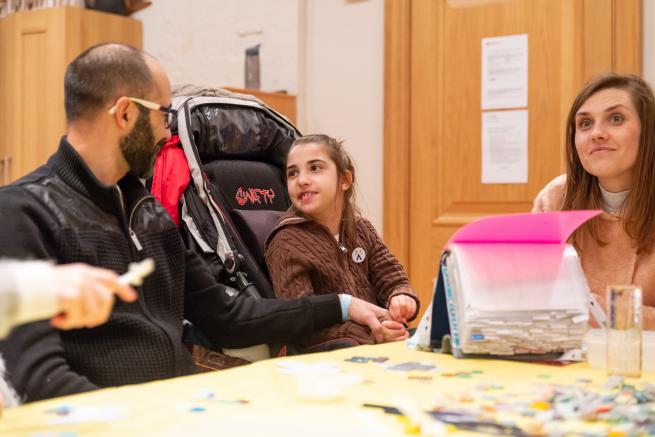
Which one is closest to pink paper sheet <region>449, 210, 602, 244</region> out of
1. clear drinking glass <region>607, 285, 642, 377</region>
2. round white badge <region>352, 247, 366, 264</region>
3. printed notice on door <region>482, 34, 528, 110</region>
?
clear drinking glass <region>607, 285, 642, 377</region>

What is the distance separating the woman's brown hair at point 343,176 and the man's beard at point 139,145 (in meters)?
0.71

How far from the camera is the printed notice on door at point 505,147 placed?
357cm

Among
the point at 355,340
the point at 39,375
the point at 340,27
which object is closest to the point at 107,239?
the point at 39,375

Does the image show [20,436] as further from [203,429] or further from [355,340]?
[355,340]

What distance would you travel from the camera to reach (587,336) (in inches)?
56.3

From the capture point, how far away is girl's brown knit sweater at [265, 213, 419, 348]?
215 cm

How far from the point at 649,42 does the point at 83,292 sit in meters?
3.01

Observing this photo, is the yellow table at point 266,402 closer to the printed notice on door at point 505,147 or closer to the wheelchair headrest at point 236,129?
the wheelchair headrest at point 236,129

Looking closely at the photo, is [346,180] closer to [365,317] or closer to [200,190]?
[200,190]

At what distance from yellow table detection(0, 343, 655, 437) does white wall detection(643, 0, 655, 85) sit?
7.30 ft

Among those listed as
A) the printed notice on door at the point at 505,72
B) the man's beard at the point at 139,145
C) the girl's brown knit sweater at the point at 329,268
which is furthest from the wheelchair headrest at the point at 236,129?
the printed notice on door at the point at 505,72

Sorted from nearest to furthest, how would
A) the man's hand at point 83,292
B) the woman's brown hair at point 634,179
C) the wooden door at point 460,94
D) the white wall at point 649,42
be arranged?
the man's hand at point 83,292
the woman's brown hair at point 634,179
the white wall at point 649,42
the wooden door at point 460,94

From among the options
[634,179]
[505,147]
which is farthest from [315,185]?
[505,147]

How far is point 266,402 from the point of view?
107cm
